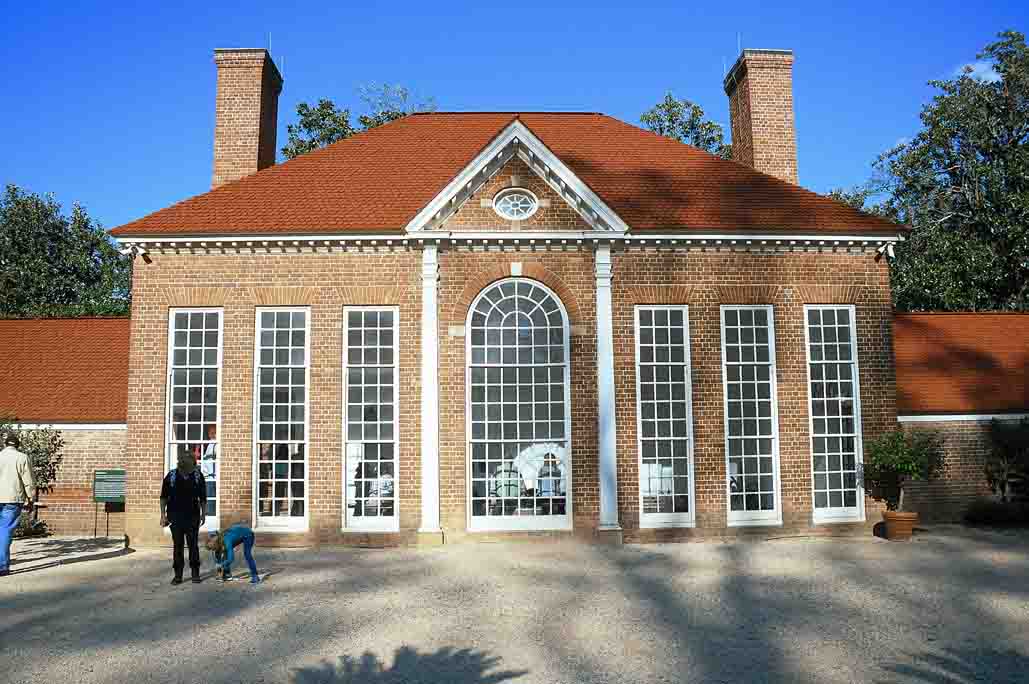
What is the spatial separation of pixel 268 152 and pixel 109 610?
42.4 ft

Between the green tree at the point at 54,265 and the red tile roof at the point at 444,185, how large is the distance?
22.1 meters

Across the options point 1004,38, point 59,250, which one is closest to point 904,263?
point 1004,38

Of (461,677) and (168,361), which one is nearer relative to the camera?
(461,677)

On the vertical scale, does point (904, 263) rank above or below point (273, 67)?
below

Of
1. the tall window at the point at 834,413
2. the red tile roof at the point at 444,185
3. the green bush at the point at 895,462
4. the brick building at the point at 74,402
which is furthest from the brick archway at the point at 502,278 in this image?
the brick building at the point at 74,402

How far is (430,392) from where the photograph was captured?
15.2 metres

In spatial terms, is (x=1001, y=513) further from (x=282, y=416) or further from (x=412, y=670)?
(x=282, y=416)

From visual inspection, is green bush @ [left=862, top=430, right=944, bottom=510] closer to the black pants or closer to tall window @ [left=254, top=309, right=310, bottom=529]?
tall window @ [left=254, top=309, right=310, bottom=529]

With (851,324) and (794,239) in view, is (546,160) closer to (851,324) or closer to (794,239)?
(794,239)

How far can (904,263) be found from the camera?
95.7 ft

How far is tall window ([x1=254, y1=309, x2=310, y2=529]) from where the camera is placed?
15.3m

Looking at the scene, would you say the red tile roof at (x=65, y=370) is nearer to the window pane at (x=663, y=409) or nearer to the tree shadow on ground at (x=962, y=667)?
the window pane at (x=663, y=409)

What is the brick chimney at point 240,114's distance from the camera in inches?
752

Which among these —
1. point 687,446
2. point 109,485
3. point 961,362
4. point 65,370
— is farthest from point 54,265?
point 961,362
